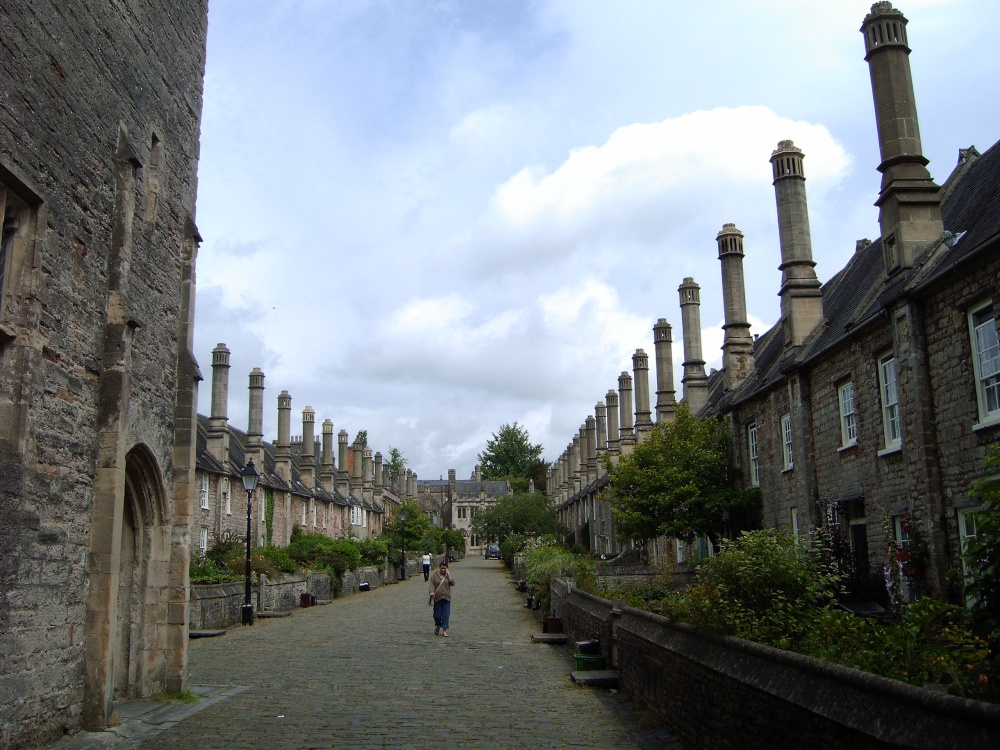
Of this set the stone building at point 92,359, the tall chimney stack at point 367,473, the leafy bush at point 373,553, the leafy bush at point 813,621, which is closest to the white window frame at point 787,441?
the leafy bush at point 813,621

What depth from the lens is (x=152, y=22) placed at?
478 inches

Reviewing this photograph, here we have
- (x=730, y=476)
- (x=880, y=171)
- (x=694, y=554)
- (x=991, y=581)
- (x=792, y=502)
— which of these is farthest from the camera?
(x=694, y=554)

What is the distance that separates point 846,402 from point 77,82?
16.9 m

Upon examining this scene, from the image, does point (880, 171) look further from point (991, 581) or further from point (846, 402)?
point (991, 581)

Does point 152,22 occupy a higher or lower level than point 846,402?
higher

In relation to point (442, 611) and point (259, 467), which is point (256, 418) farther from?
point (442, 611)

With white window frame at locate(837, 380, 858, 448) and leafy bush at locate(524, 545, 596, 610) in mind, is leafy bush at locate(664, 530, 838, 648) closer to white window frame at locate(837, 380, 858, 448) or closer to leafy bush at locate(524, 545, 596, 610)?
white window frame at locate(837, 380, 858, 448)

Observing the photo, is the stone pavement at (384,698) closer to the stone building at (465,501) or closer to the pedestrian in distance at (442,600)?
the pedestrian in distance at (442,600)

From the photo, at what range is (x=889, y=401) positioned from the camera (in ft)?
57.4

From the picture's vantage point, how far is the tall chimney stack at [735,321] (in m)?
30.1

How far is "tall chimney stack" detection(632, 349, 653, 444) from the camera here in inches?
1626

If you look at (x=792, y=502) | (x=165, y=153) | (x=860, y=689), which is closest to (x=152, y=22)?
(x=165, y=153)

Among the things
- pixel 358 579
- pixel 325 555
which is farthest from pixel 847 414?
pixel 358 579

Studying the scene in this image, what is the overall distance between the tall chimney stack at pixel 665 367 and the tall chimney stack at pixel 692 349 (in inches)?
48.5
